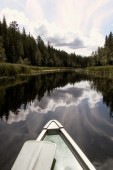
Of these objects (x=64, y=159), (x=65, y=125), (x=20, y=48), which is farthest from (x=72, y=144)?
(x=20, y=48)

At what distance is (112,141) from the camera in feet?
36.0

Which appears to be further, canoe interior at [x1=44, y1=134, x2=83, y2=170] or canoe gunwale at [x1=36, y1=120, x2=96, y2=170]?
canoe interior at [x1=44, y1=134, x2=83, y2=170]

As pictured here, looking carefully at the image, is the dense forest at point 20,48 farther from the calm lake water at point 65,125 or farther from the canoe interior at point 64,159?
the canoe interior at point 64,159

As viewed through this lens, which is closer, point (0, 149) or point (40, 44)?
point (0, 149)

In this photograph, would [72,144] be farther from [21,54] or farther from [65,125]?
[21,54]

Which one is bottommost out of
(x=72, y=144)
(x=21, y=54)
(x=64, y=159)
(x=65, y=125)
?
(x=65, y=125)

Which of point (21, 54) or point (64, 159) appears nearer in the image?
point (64, 159)

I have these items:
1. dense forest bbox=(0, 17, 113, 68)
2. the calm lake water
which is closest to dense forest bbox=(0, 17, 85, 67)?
dense forest bbox=(0, 17, 113, 68)

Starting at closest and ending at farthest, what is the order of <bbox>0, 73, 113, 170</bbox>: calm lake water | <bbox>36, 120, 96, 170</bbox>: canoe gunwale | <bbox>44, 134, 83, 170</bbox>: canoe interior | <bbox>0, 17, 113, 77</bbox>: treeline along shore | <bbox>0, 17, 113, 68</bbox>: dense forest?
<bbox>36, 120, 96, 170</bbox>: canoe gunwale → <bbox>44, 134, 83, 170</bbox>: canoe interior → <bbox>0, 73, 113, 170</bbox>: calm lake water → <bbox>0, 17, 113, 77</bbox>: treeline along shore → <bbox>0, 17, 113, 68</bbox>: dense forest

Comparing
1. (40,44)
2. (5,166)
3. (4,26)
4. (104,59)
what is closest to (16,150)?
(5,166)

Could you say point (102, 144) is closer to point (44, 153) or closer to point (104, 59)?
point (44, 153)

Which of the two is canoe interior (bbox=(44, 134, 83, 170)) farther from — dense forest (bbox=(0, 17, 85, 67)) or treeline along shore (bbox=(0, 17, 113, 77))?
dense forest (bbox=(0, 17, 85, 67))

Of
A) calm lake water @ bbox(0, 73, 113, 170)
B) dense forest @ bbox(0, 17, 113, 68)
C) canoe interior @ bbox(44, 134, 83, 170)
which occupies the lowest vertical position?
calm lake water @ bbox(0, 73, 113, 170)

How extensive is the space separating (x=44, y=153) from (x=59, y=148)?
54.2 inches
